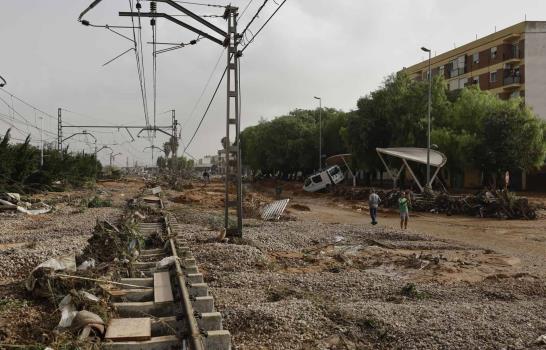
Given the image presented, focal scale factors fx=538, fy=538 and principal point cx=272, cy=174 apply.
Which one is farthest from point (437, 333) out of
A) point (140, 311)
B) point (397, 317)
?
point (140, 311)

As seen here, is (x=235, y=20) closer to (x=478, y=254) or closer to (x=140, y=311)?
(x=478, y=254)

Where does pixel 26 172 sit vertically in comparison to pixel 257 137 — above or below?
below

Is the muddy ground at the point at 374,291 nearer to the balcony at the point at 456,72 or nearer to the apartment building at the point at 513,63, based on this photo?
the apartment building at the point at 513,63

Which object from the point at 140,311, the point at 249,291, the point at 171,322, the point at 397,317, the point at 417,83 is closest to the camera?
the point at 171,322

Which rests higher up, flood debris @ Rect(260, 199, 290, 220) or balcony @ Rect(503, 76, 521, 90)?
balcony @ Rect(503, 76, 521, 90)

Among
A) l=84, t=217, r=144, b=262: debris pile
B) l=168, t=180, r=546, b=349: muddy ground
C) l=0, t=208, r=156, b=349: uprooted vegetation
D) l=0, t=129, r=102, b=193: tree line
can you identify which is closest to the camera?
l=0, t=208, r=156, b=349: uprooted vegetation

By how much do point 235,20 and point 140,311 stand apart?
38.0 ft

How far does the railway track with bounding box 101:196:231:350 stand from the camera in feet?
18.7

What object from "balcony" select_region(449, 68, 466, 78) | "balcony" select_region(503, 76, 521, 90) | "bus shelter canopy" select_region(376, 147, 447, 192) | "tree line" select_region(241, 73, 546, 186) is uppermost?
"balcony" select_region(449, 68, 466, 78)

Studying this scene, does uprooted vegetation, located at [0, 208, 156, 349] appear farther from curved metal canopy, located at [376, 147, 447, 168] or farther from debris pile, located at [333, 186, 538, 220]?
curved metal canopy, located at [376, 147, 447, 168]

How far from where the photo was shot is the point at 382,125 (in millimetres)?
47812

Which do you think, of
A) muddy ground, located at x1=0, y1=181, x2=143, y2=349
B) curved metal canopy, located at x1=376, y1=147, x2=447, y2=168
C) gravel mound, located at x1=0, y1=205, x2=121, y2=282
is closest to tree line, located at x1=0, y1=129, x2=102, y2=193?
gravel mound, located at x1=0, y1=205, x2=121, y2=282

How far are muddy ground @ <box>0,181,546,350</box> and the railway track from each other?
19.3 inches

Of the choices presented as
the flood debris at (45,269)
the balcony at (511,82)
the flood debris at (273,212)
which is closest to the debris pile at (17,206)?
the flood debris at (273,212)
